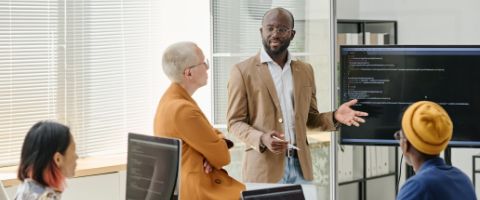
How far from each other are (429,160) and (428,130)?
0.11m

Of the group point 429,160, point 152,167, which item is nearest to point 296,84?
point 152,167

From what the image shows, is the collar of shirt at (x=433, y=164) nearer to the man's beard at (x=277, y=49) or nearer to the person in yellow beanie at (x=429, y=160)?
the person in yellow beanie at (x=429, y=160)

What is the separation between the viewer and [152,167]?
2.82 metres

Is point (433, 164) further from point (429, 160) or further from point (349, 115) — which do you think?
point (349, 115)

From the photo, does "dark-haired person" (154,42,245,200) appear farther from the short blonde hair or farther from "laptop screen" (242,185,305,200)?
"laptop screen" (242,185,305,200)

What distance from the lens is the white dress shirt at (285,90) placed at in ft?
12.8

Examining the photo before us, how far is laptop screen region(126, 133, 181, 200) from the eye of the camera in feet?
8.96

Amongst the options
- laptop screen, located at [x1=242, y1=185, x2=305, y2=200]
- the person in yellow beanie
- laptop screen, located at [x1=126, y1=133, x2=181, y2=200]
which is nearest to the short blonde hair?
laptop screen, located at [x1=126, y1=133, x2=181, y2=200]

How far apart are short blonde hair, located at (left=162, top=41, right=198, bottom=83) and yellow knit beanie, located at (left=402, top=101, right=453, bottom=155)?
3.49 feet

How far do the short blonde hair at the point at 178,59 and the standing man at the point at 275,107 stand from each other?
0.72 m

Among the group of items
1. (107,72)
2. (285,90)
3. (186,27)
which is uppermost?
(186,27)

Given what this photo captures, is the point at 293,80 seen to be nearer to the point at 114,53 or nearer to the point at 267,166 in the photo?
the point at 267,166

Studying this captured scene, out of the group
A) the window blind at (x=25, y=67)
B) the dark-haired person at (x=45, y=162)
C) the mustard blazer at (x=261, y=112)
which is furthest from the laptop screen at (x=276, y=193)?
the window blind at (x=25, y=67)

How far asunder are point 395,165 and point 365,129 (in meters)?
1.48
